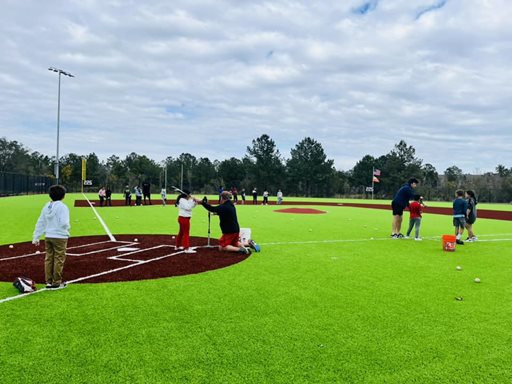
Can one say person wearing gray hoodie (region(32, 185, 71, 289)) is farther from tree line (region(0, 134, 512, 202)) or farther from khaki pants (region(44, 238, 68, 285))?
tree line (region(0, 134, 512, 202))

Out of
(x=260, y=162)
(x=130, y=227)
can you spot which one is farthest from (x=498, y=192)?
(x=130, y=227)

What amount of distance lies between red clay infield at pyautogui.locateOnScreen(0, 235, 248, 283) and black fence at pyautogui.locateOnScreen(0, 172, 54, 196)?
4236 centimetres

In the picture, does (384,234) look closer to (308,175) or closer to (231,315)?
(231,315)

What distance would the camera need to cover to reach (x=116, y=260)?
30.3 ft

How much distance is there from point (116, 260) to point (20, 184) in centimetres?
5277

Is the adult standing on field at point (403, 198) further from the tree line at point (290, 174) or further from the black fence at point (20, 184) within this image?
the tree line at point (290, 174)

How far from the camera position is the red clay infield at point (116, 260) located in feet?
25.3

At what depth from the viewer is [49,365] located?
4016 millimetres

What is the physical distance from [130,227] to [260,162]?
73.6 metres

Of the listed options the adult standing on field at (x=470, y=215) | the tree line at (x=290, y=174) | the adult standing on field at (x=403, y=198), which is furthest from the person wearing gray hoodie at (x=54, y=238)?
the tree line at (x=290, y=174)

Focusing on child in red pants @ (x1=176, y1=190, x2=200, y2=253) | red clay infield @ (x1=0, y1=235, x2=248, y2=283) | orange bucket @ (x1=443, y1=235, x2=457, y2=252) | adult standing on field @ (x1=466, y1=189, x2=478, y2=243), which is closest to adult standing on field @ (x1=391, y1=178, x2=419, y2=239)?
adult standing on field @ (x1=466, y1=189, x2=478, y2=243)

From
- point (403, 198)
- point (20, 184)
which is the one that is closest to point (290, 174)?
point (20, 184)

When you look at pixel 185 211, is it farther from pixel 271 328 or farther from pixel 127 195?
pixel 127 195

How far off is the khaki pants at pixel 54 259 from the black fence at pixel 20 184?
153ft
